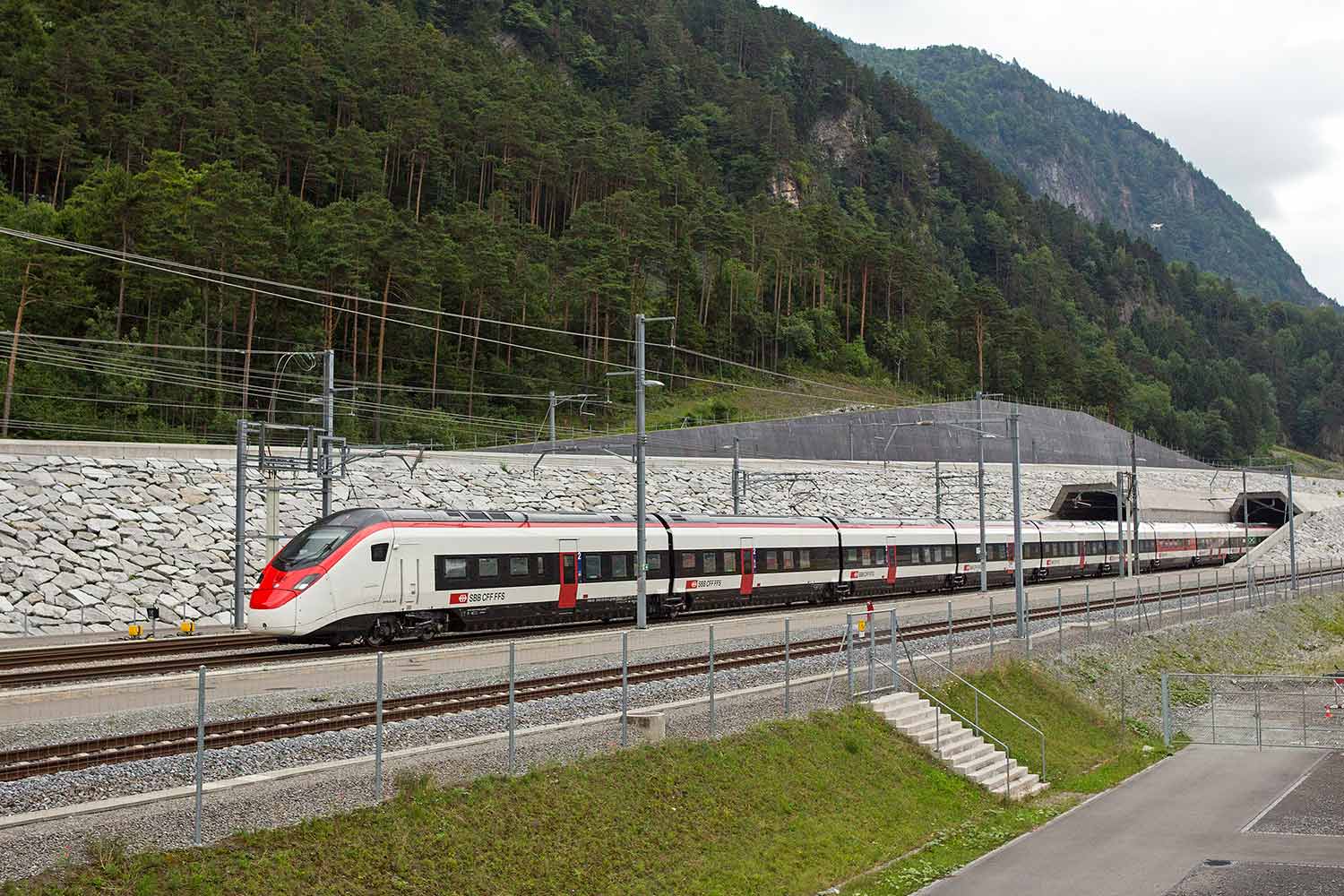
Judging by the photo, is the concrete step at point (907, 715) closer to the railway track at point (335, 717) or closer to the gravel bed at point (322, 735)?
the gravel bed at point (322, 735)

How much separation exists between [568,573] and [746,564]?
8.60 m

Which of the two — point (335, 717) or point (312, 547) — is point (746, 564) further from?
point (335, 717)

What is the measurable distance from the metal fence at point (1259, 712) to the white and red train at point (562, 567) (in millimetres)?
12261

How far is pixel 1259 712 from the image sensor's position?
2823 cm

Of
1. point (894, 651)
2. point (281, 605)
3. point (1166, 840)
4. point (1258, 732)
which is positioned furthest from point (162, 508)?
point (1258, 732)

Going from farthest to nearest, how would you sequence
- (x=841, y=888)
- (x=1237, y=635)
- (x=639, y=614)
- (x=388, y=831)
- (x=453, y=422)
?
(x=453, y=422), (x=1237, y=635), (x=639, y=614), (x=841, y=888), (x=388, y=831)

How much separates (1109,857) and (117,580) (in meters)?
27.6

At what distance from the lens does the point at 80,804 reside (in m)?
12.5

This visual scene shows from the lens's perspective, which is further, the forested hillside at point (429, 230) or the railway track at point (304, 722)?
the forested hillside at point (429, 230)

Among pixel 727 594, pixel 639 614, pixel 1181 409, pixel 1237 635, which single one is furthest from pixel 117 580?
pixel 1181 409

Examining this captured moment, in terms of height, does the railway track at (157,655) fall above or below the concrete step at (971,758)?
above

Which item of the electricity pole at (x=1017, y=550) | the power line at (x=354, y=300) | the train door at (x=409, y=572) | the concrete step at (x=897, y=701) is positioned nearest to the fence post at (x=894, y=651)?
the concrete step at (x=897, y=701)

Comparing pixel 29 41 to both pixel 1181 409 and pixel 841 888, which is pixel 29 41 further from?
pixel 1181 409

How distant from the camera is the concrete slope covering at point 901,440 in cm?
6331
